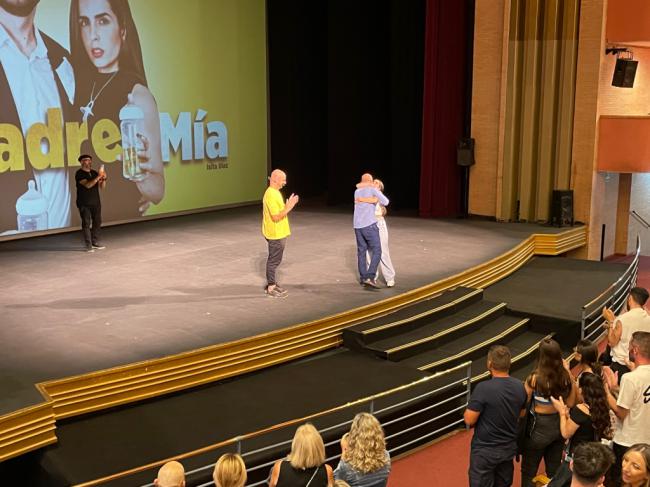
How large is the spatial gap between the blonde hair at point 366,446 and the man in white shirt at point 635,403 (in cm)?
159

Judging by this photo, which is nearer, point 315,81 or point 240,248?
point 240,248

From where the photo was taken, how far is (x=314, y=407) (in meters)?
6.80

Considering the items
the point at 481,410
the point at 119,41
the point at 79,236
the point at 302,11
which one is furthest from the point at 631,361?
the point at 302,11

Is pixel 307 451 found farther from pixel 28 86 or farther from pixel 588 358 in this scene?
pixel 28 86

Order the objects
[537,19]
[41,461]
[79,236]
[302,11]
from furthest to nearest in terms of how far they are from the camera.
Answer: [302,11]
[537,19]
[79,236]
[41,461]

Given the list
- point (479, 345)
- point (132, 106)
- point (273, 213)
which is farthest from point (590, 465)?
point (132, 106)

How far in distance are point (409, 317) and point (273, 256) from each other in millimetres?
1620

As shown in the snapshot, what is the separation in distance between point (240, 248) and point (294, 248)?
765 mm

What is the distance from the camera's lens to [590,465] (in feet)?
12.0

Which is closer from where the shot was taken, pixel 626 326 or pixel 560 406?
pixel 560 406

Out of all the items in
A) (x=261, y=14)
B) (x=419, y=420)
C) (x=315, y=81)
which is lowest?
(x=419, y=420)

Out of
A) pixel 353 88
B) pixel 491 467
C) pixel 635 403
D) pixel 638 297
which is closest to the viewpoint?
pixel 635 403

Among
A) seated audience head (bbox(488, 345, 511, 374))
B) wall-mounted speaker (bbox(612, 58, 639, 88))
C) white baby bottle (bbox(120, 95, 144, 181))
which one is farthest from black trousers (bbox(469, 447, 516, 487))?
wall-mounted speaker (bbox(612, 58, 639, 88))

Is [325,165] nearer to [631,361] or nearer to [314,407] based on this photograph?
[314,407]
